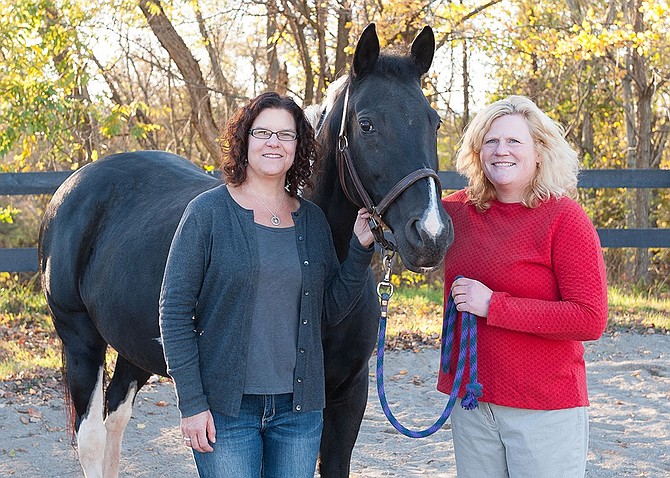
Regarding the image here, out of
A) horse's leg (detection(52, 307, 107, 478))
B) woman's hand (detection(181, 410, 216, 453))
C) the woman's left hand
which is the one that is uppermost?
the woman's left hand

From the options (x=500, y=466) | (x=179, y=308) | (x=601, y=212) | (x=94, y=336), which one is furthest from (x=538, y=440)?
(x=601, y=212)

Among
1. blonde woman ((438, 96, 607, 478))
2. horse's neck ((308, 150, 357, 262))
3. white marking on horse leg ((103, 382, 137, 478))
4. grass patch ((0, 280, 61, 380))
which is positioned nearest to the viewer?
blonde woman ((438, 96, 607, 478))

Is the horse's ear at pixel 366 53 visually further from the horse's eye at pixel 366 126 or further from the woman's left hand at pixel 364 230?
the woman's left hand at pixel 364 230

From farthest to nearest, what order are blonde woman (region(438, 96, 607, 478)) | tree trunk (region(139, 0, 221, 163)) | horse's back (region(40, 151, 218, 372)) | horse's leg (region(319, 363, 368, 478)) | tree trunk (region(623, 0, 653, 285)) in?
1. tree trunk (region(623, 0, 653, 285))
2. tree trunk (region(139, 0, 221, 163))
3. horse's back (region(40, 151, 218, 372))
4. horse's leg (region(319, 363, 368, 478))
5. blonde woman (region(438, 96, 607, 478))

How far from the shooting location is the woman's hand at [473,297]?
2.09 m

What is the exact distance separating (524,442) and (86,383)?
7.05 ft

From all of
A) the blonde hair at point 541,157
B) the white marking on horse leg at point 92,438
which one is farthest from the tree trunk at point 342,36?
the blonde hair at point 541,157

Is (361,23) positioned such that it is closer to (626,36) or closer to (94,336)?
(626,36)

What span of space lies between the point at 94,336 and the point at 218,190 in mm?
1765

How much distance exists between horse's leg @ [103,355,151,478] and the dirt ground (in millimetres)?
286

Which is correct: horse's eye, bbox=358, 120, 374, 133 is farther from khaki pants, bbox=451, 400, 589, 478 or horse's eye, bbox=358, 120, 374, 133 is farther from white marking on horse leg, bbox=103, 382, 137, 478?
white marking on horse leg, bbox=103, 382, 137, 478

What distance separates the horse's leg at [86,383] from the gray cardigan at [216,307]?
5.37ft

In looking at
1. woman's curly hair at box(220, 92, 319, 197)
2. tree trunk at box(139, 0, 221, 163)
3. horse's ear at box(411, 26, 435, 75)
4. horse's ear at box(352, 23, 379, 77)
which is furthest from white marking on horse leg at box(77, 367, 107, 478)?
tree trunk at box(139, 0, 221, 163)

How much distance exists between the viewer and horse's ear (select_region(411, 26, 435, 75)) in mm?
2350
